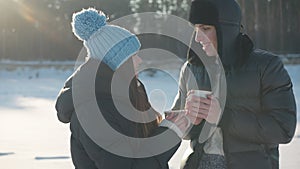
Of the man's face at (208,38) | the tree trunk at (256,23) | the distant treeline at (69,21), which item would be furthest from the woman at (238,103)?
the tree trunk at (256,23)

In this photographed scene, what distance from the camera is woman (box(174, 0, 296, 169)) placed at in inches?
77.5

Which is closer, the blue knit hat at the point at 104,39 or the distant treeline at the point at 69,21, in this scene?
the blue knit hat at the point at 104,39

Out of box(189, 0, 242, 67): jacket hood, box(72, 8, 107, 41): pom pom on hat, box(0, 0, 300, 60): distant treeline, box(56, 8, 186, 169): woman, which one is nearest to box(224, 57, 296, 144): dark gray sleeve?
box(189, 0, 242, 67): jacket hood

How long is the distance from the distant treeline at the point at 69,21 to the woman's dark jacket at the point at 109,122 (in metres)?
24.4

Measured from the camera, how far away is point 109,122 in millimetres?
1681

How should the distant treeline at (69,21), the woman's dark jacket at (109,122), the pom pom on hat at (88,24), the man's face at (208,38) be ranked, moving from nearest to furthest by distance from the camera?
1. the woman's dark jacket at (109,122)
2. the pom pom on hat at (88,24)
3. the man's face at (208,38)
4. the distant treeline at (69,21)

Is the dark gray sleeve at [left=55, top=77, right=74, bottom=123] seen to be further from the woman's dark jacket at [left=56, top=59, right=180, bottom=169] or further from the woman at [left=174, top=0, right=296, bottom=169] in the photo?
the woman at [left=174, top=0, right=296, bottom=169]

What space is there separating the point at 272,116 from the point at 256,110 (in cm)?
9

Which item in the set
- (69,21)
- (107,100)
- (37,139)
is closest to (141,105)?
(107,100)

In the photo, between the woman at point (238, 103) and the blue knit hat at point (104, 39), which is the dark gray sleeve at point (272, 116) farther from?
the blue knit hat at point (104, 39)

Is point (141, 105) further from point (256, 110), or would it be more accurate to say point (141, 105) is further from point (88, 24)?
point (256, 110)

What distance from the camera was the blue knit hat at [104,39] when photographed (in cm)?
176

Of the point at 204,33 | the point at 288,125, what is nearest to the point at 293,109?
the point at 288,125

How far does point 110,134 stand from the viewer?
168cm
